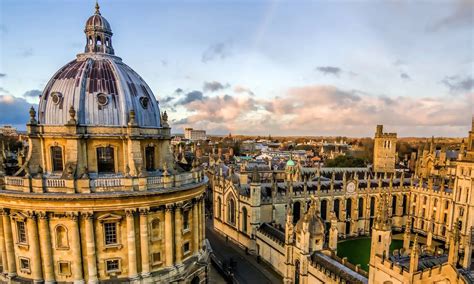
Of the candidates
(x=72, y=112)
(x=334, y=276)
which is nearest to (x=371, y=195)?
(x=334, y=276)

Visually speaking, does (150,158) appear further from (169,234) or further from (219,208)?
(219,208)

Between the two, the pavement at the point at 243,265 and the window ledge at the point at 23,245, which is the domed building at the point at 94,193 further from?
the pavement at the point at 243,265

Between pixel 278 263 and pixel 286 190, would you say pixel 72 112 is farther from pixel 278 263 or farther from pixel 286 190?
pixel 286 190

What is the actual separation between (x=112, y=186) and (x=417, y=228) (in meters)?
52.9

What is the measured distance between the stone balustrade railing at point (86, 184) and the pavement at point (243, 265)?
17.5 m

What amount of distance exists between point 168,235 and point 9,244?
12692 millimetres

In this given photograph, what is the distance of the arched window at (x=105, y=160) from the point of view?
78.8 feet

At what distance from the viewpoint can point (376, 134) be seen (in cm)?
6962

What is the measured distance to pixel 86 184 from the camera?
21.8 m

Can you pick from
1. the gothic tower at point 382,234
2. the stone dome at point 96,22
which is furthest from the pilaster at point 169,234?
the stone dome at point 96,22

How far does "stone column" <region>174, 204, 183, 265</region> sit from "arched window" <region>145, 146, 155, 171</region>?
440 cm

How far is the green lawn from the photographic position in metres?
38.8

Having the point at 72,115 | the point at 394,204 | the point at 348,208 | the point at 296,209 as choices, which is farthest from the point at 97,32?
the point at 394,204

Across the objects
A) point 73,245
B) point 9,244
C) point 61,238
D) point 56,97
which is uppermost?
point 56,97
